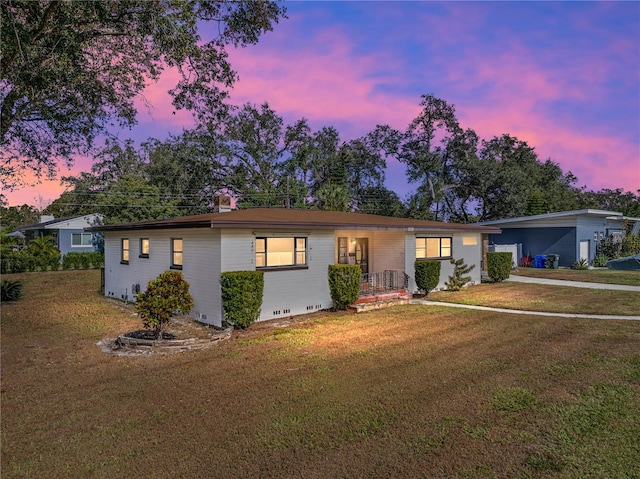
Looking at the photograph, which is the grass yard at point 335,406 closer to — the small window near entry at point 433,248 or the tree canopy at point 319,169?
the small window near entry at point 433,248

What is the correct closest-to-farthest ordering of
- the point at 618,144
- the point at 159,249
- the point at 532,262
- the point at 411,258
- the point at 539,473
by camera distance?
the point at 539,473, the point at 159,249, the point at 411,258, the point at 618,144, the point at 532,262

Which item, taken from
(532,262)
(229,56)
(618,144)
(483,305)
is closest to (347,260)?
(483,305)

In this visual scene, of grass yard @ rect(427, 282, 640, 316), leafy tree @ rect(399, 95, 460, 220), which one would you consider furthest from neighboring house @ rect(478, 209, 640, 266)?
leafy tree @ rect(399, 95, 460, 220)

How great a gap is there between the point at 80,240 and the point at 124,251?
20521 mm

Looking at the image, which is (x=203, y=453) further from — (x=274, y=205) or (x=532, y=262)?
(x=274, y=205)

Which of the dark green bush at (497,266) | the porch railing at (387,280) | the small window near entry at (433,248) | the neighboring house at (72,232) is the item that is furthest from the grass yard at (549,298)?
the neighboring house at (72,232)

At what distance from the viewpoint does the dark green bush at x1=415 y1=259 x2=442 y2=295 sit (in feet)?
47.6

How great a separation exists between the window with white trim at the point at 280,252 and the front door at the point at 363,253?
14.3 ft

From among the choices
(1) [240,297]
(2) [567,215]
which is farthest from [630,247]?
(1) [240,297]

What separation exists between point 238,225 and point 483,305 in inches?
337

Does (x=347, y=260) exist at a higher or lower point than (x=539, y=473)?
higher

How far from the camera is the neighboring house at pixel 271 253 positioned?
9.99 meters

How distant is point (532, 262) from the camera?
85.0ft

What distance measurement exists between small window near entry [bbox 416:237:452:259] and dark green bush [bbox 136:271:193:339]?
33.0 ft
